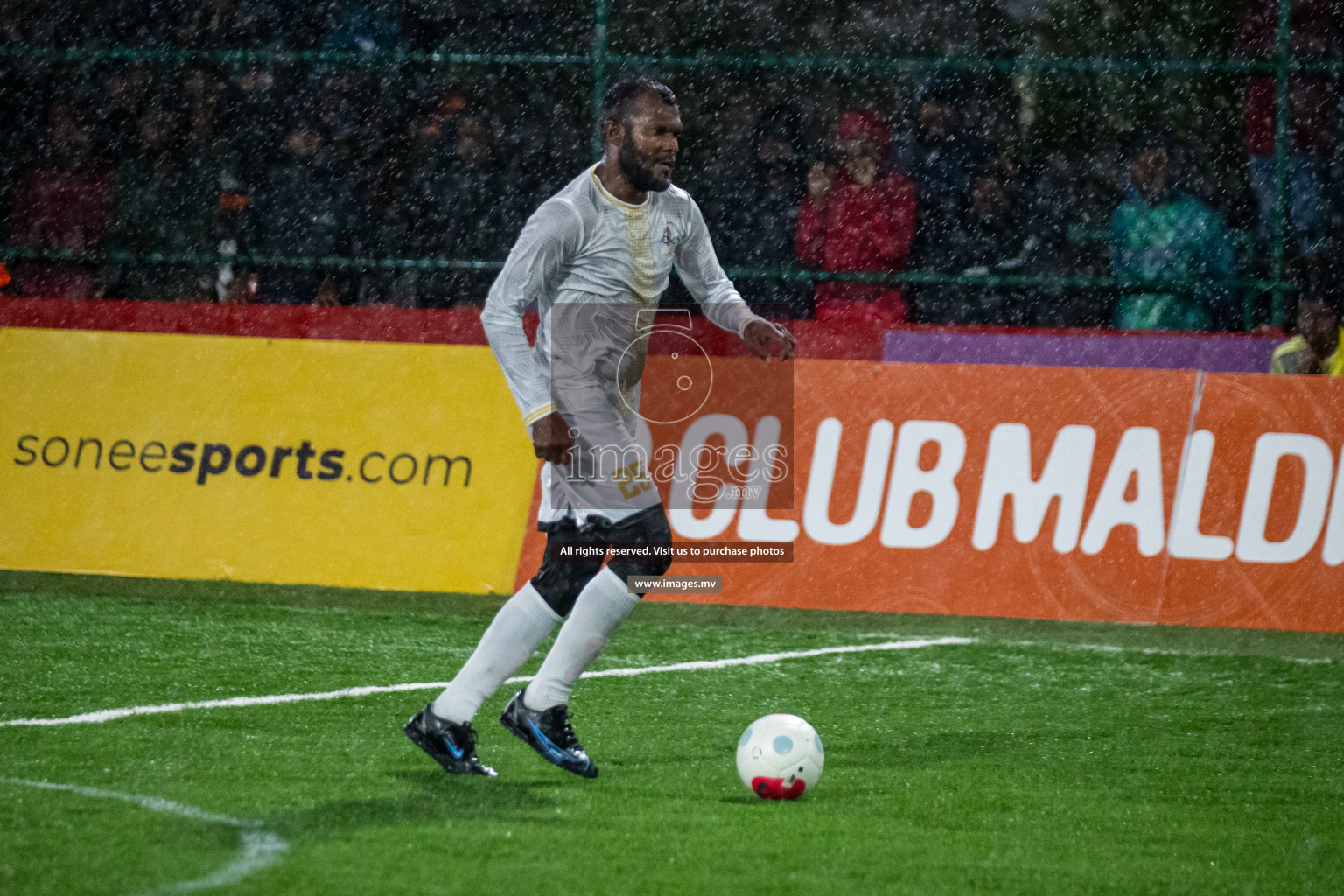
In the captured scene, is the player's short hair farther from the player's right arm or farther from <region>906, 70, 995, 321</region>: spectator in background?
<region>906, 70, 995, 321</region>: spectator in background

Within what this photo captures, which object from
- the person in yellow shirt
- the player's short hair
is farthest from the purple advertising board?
the player's short hair

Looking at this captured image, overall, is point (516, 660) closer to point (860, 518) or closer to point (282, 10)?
point (860, 518)

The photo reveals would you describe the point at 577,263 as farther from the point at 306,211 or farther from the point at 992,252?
the point at 306,211

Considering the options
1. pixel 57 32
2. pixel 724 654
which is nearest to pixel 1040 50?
pixel 724 654

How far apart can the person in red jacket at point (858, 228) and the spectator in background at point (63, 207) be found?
460cm

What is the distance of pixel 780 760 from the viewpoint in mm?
4730

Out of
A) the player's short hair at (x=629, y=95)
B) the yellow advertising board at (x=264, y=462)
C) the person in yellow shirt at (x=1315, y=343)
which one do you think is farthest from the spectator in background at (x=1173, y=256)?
the player's short hair at (x=629, y=95)

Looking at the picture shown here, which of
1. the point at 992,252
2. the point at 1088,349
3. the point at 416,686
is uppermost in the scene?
the point at 992,252

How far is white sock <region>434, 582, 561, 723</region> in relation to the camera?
4.93 metres

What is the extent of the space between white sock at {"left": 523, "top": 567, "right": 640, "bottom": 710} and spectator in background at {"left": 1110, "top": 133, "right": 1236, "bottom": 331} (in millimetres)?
5858

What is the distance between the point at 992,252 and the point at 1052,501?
2.81 metres

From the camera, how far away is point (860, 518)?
8039 mm

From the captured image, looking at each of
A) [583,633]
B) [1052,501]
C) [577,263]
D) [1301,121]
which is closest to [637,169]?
[577,263]

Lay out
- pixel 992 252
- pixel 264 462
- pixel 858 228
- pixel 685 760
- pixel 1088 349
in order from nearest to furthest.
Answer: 1. pixel 685 760
2. pixel 264 462
3. pixel 1088 349
4. pixel 858 228
5. pixel 992 252
